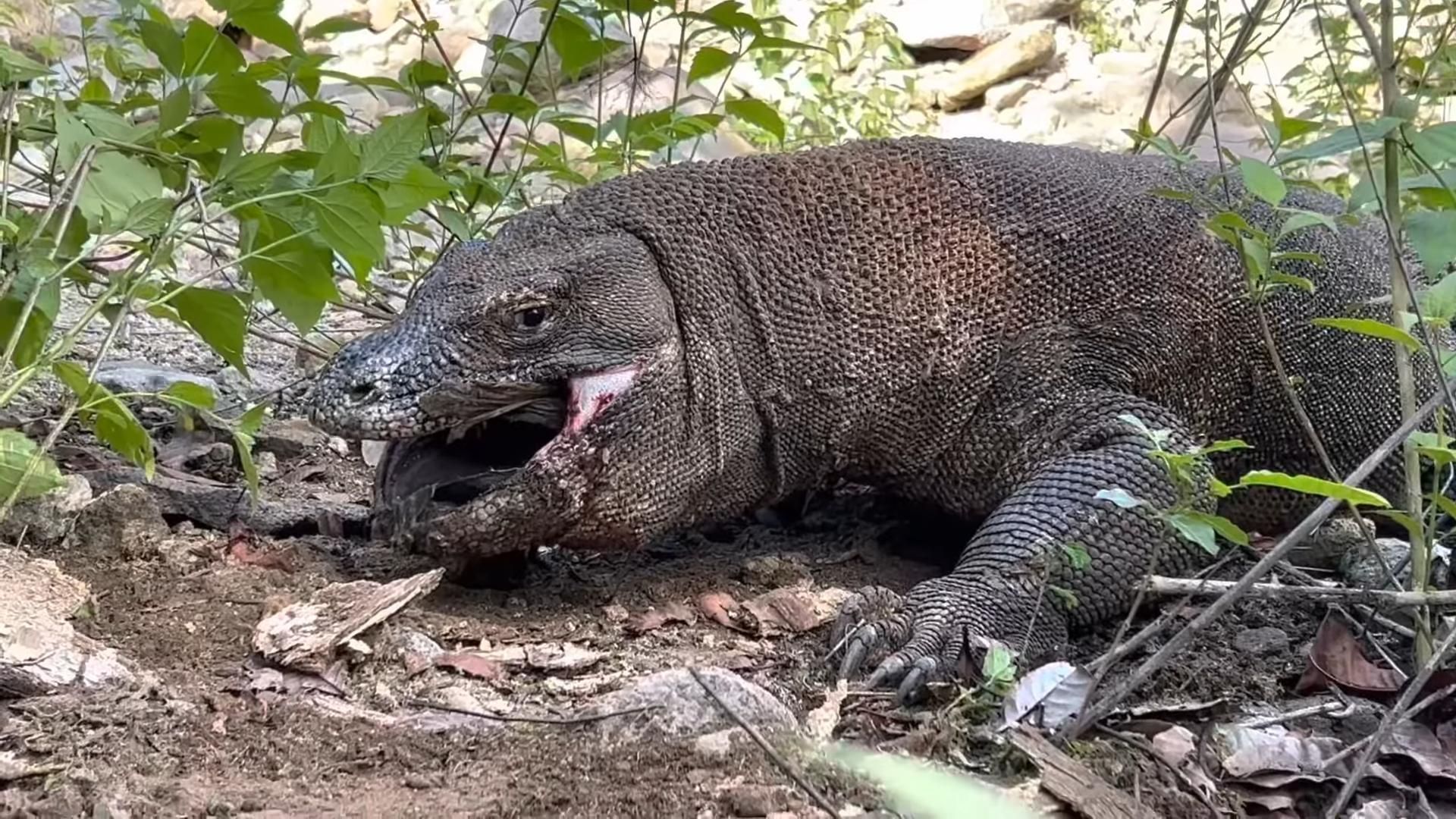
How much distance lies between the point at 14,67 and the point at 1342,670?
2.72 m

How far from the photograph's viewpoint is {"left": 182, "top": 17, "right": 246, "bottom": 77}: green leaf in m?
2.72

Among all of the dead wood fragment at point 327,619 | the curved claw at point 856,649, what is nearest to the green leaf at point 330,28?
the dead wood fragment at point 327,619

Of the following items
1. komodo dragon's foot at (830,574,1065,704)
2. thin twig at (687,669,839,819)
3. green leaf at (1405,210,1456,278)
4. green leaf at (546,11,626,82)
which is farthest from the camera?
green leaf at (546,11,626,82)

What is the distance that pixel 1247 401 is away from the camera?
3582 mm

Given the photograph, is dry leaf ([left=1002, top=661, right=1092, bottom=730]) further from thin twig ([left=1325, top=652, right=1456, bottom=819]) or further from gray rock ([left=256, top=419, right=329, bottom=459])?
gray rock ([left=256, top=419, right=329, bottom=459])

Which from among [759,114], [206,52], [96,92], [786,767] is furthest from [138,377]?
[786,767]

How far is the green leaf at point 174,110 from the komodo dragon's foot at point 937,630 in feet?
5.39

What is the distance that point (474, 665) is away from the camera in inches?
99.1

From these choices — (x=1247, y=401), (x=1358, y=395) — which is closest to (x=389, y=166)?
(x=1247, y=401)

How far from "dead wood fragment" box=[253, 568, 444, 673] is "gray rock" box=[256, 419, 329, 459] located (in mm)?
1580

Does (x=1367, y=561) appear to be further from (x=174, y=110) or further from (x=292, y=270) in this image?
(x=174, y=110)

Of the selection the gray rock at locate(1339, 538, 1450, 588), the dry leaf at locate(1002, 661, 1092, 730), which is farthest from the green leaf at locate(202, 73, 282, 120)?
the gray rock at locate(1339, 538, 1450, 588)

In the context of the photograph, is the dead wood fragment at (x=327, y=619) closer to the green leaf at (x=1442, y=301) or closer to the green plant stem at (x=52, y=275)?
the green plant stem at (x=52, y=275)

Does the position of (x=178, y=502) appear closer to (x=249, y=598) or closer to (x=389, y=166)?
(x=249, y=598)
